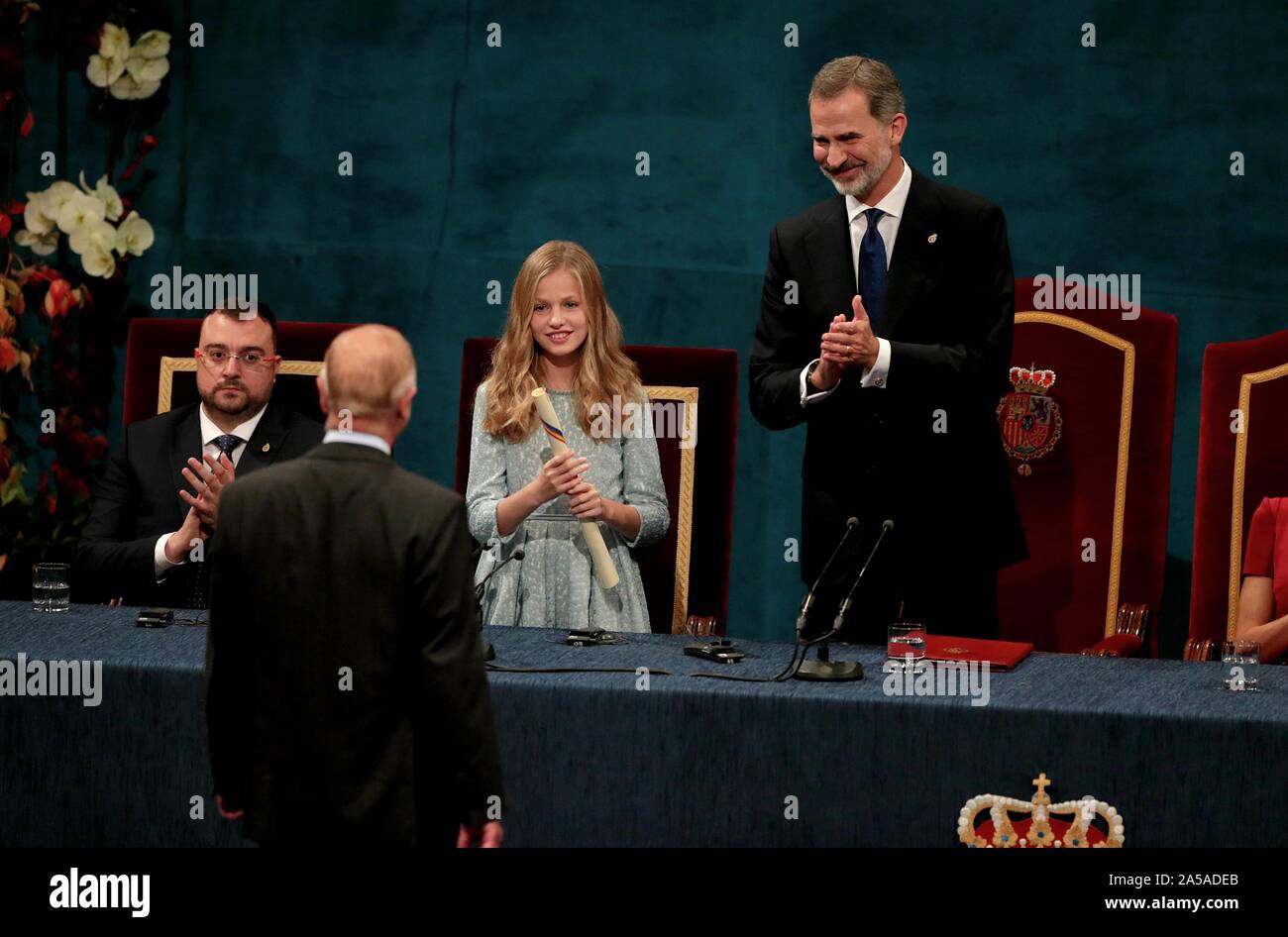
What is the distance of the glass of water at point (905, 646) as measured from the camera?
9.70 ft

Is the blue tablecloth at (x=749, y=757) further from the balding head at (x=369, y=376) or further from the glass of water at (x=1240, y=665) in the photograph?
the balding head at (x=369, y=376)

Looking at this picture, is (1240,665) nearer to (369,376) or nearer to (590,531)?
(590,531)

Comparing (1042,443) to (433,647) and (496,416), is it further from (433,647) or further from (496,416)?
(433,647)

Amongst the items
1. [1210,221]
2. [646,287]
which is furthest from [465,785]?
[1210,221]

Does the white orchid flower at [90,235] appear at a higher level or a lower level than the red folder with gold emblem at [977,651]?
higher

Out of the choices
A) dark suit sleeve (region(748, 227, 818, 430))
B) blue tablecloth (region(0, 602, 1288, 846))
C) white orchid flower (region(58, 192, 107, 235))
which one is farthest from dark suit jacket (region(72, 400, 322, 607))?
white orchid flower (region(58, 192, 107, 235))

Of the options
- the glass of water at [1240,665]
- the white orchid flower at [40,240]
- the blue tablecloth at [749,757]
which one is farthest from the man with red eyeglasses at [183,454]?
the glass of water at [1240,665]

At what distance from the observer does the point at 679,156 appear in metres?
4.91

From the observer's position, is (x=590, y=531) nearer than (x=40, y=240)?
Yes

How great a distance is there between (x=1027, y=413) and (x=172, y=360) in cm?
223

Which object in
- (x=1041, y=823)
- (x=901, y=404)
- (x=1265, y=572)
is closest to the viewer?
(x=1041, y=823)

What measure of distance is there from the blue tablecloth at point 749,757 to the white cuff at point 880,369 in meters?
0.65

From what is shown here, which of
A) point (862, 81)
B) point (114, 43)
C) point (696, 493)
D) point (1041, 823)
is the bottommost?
point (1041, 823)

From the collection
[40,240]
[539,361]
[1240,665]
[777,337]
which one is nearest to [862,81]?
[777,337]
